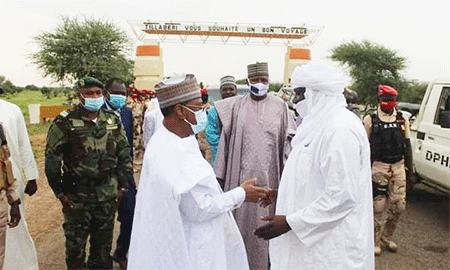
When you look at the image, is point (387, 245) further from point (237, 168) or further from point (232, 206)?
point (232, 206)

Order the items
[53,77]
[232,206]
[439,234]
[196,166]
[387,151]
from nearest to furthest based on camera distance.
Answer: [196,166], [232,206], [387,151], [439,234], [53,77]

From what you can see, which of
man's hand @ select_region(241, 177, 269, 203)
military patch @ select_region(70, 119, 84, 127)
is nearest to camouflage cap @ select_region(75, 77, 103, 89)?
military patch @ select_region(70, 119, 84, 127)

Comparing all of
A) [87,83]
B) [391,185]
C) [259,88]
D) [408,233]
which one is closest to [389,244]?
[391,185]

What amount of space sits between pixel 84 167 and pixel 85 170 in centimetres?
3

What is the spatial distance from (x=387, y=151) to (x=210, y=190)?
312cm

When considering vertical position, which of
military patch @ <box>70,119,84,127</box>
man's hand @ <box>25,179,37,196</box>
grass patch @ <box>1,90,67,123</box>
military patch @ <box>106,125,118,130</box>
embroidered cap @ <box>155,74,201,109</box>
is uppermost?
→ embroidered cap @ <box>155,74,201,109</box>

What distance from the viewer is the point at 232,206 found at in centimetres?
228

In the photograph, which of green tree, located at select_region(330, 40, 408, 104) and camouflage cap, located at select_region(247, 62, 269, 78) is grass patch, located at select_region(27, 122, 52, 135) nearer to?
camouflage cap, located at select_region(247, 62, 269, 78)

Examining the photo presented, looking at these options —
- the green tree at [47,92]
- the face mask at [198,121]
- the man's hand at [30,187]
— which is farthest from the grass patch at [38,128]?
the green tree at [47,92]

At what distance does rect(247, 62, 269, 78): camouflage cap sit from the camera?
12.6ft

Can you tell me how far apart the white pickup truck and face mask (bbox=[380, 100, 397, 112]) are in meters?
1.16

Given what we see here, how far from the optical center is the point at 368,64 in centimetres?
3241

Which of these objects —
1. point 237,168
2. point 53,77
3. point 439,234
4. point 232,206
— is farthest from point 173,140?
point 53,77

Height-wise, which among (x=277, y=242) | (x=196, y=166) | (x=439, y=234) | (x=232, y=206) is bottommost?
(x=439, y=234)
